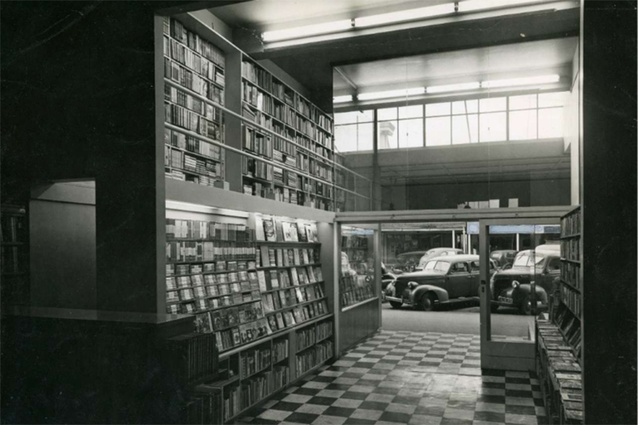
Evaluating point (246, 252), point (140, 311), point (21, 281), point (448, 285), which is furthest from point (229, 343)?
point (448, 285)

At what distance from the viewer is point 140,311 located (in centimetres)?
385

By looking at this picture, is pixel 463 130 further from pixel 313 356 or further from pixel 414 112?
pixel 313 356

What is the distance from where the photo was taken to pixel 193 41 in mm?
5961

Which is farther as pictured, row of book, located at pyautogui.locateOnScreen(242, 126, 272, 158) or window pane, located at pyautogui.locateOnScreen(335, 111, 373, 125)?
window pane, located at pyautogui.locateOnScreen(335, 111, 373, 125)

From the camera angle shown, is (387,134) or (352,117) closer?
(352,117)

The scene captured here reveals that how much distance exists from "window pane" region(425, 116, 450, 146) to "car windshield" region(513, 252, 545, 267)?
4.52 meters

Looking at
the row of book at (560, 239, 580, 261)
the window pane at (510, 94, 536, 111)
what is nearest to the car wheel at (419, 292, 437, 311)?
the window pane at (510, 94, 536, 111)

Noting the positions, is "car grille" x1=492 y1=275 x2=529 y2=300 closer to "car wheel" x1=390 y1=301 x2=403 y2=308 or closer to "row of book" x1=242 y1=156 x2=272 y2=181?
"car wheel" x1=390 y1=301 x2=403 y2=308

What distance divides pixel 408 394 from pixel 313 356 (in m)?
1.61

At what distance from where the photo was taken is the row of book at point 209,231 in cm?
477

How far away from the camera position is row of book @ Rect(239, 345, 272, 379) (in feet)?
17.6

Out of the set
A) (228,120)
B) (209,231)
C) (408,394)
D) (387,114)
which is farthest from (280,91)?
(387,114)

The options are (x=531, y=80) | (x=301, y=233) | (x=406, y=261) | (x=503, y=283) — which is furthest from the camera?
(x=406, y=261)

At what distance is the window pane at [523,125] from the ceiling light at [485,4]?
3.94 metres
